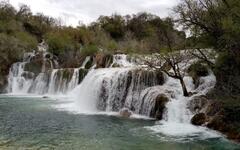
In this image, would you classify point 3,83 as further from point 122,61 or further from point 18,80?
point 122,61

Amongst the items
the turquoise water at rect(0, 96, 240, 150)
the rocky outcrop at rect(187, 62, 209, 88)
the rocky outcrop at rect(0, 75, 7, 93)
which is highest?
the rocky outcrop at rect(187, 62, 209, 88)

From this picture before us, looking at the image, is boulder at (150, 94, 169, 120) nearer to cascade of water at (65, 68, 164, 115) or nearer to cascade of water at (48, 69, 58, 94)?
cascade of water at (65, 68, 164, 115)

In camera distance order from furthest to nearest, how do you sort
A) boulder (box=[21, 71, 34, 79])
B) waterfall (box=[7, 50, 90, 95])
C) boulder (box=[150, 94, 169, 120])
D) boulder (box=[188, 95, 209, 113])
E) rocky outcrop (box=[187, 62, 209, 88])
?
1. boulder (box=[21, 71, 34, 79])
2. waterfall (box=[7, 50, 90, 95])
3. rocky outcrop (box=[187, 62, 209, 88])
4. boulder (box=[150, 94, 169, 120])
5. boulder (box=[188, 95, 209, 113])

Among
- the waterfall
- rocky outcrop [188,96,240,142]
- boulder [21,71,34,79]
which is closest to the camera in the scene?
rocky outcrop [188,96,240,142]

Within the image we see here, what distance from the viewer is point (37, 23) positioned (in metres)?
65.2

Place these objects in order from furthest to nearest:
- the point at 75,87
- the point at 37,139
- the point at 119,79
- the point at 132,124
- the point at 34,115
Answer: the point at 75,87, the point at 119,79, the point at 34,115, the point at 132,124, the point at 37,139

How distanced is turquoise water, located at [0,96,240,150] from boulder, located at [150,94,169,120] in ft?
3.31

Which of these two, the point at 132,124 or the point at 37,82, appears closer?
the point at 132,124

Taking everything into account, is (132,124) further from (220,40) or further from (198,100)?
(220,40)

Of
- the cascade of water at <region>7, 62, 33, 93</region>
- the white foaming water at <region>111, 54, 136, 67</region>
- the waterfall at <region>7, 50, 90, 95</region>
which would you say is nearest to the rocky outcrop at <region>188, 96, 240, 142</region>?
the white foaming water at <region>111, 54, 136, 67</region>

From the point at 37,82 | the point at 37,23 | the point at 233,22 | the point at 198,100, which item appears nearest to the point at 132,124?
the point at 198,100

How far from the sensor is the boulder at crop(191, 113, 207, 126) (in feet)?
60.4

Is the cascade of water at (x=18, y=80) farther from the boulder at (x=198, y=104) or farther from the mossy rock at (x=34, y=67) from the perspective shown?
the boulder at (x=198, y=104)

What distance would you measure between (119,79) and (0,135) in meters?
10.4
